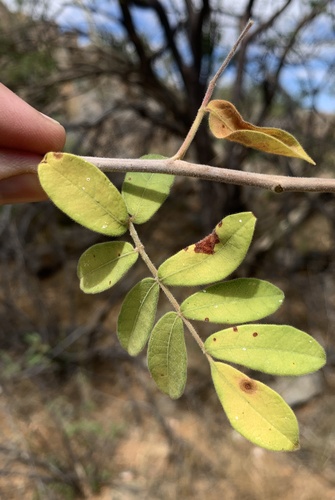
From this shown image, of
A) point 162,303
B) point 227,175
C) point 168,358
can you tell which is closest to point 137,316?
point 168,358

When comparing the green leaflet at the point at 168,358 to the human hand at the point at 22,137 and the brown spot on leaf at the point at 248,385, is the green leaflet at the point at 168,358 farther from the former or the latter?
the human hand at the point at 22,137

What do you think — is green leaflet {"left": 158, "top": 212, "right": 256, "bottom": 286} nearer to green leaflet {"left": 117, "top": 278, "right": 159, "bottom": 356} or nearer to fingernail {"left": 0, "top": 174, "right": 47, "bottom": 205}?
green leaflet {"left": 117, "top": 278, "right": 159, "bottom": 356}

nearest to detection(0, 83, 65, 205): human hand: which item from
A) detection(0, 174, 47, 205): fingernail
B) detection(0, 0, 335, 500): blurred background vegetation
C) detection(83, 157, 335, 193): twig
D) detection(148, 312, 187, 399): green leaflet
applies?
detection(0, 174, 47, 205): fingernail

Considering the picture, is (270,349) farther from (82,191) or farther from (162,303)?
(162,303)

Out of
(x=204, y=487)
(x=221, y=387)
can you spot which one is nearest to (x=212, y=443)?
(x=204, y=487)

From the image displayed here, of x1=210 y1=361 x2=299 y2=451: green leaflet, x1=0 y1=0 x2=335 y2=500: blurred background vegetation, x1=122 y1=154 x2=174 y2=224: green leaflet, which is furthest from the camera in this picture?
x1=0 y1=0 x2=335 y2=500: blurred background vegetation

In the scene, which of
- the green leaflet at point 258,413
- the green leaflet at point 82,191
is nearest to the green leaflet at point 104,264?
the green leaflet at point 82,191

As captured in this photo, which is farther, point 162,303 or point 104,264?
point 162,303

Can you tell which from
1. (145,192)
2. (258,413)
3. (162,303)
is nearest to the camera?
(258,413)
